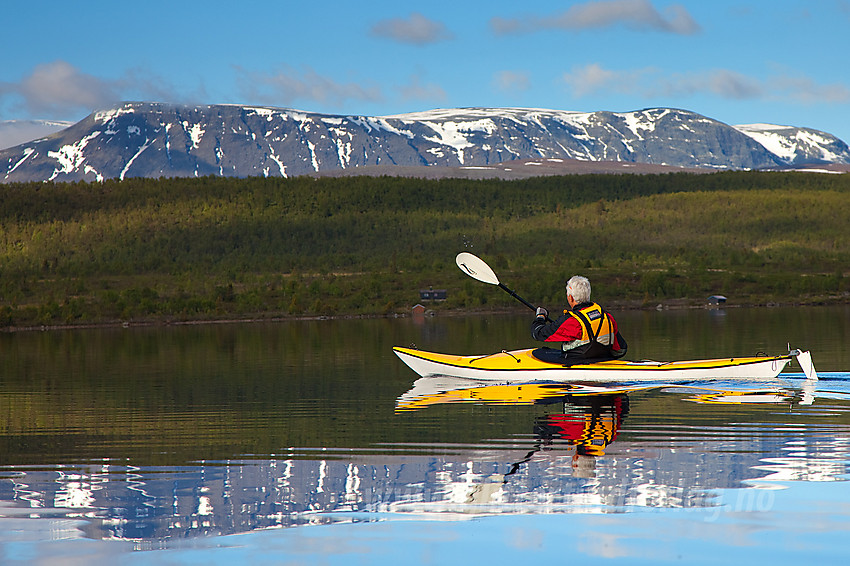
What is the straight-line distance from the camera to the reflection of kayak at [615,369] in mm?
22094

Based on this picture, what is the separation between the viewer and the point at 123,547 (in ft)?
33.6

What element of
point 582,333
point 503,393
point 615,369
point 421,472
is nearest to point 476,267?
point 503,393

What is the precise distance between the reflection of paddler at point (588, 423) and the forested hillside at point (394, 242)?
58846 millimetres

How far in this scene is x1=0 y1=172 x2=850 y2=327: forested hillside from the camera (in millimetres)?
84500

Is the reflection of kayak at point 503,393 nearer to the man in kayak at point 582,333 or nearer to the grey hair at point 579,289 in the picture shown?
the man in kayak at point 582,333

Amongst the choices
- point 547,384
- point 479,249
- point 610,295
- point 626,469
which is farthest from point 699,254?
point 626,469

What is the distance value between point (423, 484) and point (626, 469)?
2505mm

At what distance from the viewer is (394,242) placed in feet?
460

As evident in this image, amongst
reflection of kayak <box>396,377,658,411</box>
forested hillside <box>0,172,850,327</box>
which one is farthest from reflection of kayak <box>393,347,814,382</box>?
forested hillside <box>0,172,850,327</box>

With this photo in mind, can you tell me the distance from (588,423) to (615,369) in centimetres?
461

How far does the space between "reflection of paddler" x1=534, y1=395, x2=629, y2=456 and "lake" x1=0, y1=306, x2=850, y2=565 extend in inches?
2.5

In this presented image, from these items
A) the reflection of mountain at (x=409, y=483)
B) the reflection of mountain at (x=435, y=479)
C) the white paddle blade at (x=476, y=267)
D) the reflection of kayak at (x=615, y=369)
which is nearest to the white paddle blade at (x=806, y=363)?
the reflection of kayak at (x=615, y=369)

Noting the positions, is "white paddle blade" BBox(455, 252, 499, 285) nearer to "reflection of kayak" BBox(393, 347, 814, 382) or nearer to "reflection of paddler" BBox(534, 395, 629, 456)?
"reflection of kayak" BBox(393, 347, 814, 382)

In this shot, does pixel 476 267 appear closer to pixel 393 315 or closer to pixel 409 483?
pixel 409 483
